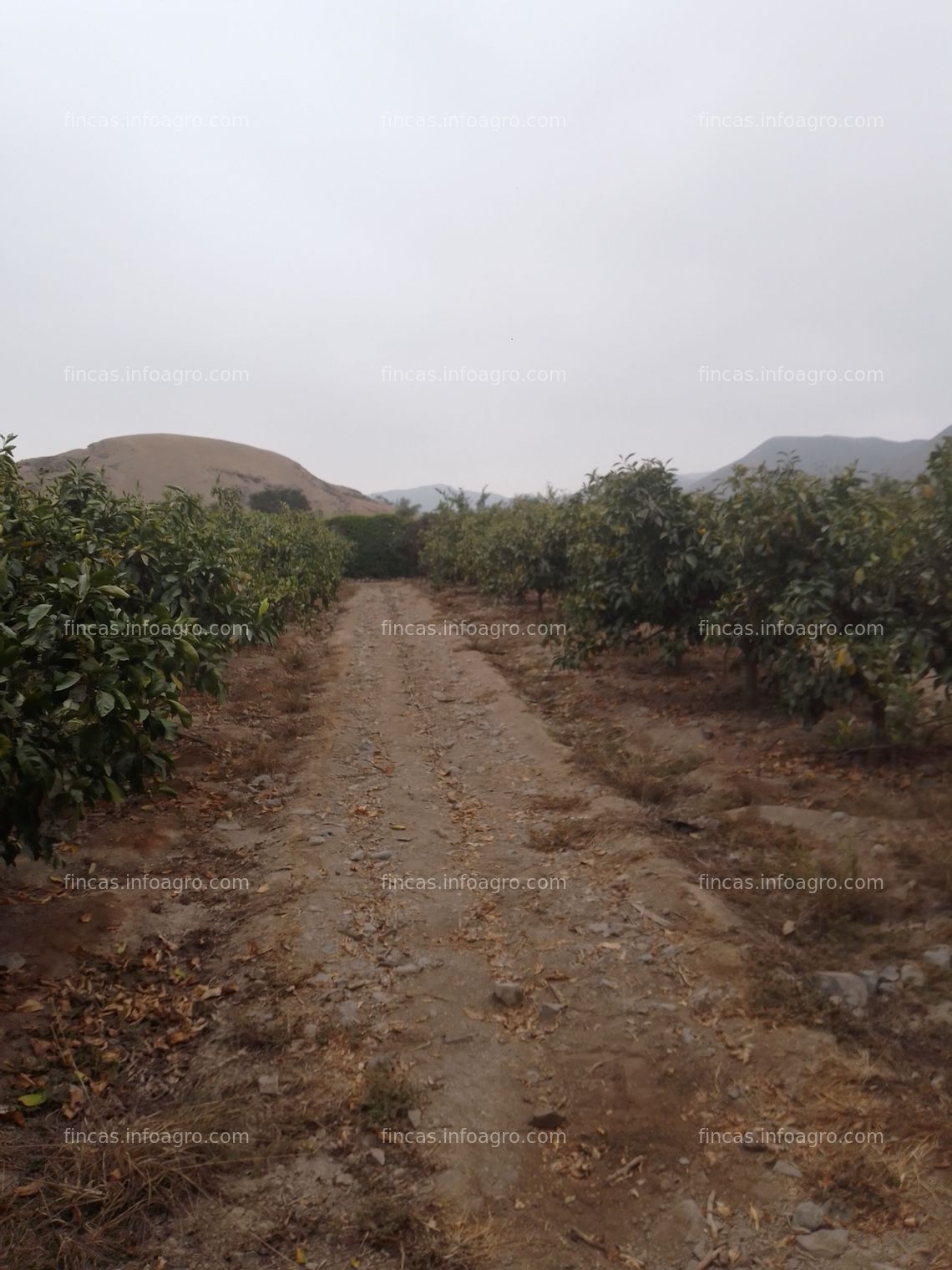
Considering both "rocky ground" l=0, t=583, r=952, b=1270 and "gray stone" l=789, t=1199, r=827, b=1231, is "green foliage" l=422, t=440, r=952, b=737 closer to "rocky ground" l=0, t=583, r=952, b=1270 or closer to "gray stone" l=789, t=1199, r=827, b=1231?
"rocky ground" l=0, t=583, r=952, b=1270

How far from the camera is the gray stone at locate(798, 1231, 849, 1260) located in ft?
9.52

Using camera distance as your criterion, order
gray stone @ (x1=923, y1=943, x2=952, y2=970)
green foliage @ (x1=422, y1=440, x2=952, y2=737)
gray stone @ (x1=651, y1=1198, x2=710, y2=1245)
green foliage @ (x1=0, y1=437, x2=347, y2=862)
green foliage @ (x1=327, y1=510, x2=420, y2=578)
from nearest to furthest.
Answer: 1. gray stone @ (x1=651, y1=1198, x2=710, y2=1245)
2. green foliage @ (x1=0, y1=437, x2=347, y2=862)
3. gray stone @ (x1=923, y1=943, x2=952, y2=970)
4. green foliage @ (x1=422, y1=440, x2=952, y2=737)
5. green foliage @ (x1=327, y1=510, x2=420, y2=578)

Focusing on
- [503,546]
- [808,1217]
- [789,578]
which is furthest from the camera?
[503,546]

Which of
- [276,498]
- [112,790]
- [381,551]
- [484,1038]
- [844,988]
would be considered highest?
[276,498]

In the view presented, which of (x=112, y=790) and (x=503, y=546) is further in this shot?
(x=503, y=546)

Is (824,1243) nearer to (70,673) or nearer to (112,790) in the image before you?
(112,790)

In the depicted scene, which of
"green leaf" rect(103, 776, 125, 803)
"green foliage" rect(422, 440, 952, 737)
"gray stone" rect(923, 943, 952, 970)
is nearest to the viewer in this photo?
"green leaf" rect(103, 776, 125, 803)

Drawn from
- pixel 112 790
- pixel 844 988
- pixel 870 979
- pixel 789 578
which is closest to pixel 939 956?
pixel 870 979

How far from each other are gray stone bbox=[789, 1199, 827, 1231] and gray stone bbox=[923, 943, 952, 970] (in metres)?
1.75

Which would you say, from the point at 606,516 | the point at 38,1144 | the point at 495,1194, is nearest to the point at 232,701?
the point at 606,516

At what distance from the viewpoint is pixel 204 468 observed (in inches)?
2667

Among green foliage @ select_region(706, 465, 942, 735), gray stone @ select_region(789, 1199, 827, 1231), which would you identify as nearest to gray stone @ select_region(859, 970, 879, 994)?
gray stone @ select_region(789, 1199, 827, 1231)

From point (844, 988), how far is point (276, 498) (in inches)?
2466

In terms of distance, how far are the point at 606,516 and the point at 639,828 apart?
512cm
